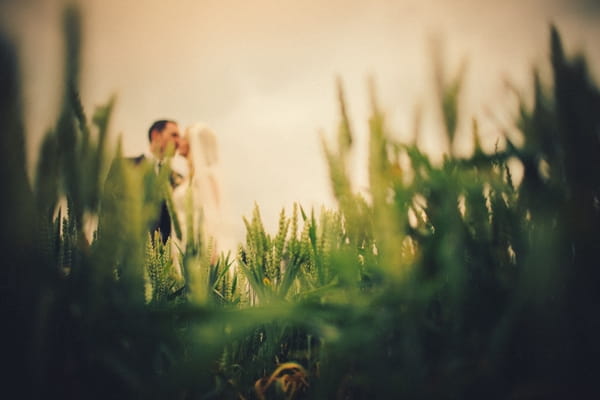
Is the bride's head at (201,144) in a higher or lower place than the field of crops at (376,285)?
higher

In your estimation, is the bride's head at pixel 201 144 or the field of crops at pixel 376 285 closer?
the field of crops at pixel 376 285

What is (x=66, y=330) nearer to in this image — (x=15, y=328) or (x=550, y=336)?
(x=15, y=328)

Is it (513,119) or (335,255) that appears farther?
(513,119)

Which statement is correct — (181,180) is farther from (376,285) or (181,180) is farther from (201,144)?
(376,285)

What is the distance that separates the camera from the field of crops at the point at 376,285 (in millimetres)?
252

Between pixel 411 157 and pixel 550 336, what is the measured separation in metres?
0.20

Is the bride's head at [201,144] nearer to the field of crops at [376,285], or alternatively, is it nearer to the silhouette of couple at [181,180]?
the silhouette of couple at [181,180]

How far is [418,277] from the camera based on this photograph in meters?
0.29

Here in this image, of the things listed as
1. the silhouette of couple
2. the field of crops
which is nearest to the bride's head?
the silhouette of couple

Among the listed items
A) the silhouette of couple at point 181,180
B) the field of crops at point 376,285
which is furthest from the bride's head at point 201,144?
the field of crops at point 376,285

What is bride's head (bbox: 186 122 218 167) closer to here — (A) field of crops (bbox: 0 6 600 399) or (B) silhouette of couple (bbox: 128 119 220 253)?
(B) silhouette of couple (bbox: 128 119 220 253)

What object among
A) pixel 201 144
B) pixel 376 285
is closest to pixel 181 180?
pixel 201 144

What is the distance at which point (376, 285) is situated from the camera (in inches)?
15.8

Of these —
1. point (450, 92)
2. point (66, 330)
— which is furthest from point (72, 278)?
point (450, 92)
